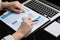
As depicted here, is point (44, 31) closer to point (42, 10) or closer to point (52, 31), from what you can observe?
point (52, 31)

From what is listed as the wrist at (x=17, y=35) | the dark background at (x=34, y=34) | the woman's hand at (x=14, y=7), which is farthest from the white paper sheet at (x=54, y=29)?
the woman's hand at (x=14, y=7)

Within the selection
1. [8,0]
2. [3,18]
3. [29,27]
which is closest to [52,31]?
[29,27]

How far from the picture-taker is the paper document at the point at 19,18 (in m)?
1.11

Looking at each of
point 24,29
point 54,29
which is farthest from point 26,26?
point 54,29

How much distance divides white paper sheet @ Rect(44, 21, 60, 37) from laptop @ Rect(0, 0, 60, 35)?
1.8 inches

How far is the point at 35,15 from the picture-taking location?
3.85 feet

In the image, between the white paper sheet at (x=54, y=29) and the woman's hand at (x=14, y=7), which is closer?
the white paper sheet at (x=54, y=29)

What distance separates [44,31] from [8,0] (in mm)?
522

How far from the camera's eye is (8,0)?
56.7 inches

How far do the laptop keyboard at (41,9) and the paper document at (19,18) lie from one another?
3 centimetres

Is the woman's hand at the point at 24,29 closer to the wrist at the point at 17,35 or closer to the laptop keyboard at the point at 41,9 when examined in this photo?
the wrist at the point at 17,35

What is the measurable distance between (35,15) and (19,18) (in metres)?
0.11

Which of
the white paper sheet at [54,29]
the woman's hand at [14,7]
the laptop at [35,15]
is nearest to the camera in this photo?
the white paper sheet at [54,29]

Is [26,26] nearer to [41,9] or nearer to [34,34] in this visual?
[34,34]
